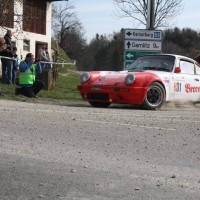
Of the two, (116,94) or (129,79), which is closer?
(129,79)

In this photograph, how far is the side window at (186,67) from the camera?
13.4m

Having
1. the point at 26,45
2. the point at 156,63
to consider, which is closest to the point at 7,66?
the point at 156,63

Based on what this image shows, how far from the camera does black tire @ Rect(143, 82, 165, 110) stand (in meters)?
12.1

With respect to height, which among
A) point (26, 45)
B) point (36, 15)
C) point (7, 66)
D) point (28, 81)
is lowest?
point (28, 81)

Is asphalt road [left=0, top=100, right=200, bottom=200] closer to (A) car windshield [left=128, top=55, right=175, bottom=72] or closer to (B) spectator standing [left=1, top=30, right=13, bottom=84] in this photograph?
(A) car windshield [left=128, top=55, right=175, bottom=72]

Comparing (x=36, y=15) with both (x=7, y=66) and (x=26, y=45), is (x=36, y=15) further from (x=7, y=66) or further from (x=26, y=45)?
(x=7, y=66)

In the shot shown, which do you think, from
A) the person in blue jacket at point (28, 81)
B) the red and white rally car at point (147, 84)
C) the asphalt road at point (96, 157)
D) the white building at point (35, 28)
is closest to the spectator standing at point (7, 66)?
the person in blue jacket at point (28, 81)

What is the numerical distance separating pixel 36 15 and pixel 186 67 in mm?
26461

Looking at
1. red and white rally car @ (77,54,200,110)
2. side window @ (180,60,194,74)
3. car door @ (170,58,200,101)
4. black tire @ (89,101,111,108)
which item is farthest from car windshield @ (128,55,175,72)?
black tire @ (89,101,111,108)

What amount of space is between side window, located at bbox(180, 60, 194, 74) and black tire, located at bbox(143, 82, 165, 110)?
1315 millimetres

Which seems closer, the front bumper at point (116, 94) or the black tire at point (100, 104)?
the front bumper at point (116, 94)

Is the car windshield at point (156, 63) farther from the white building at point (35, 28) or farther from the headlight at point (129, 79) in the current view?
the white building at point (35, 28)

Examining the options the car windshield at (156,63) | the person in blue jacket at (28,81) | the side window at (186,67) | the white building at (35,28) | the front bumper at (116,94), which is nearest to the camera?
the front bumper at (116,94)

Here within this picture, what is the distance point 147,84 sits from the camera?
11953mm
